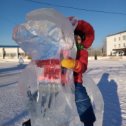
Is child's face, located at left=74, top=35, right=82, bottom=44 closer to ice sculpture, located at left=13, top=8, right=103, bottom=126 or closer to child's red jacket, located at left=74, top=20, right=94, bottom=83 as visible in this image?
child's red jacket, located at left=74, top=20, right=94, bottom=83

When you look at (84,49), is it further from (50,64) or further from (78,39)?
(50,64)

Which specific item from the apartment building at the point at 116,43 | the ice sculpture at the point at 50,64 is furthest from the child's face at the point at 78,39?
the apartment building at the point at 116,43

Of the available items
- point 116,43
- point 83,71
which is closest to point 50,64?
point 83,71

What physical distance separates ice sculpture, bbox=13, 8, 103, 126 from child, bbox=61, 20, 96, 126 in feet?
0.25

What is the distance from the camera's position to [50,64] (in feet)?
9.62

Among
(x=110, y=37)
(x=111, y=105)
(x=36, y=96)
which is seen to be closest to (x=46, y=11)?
(x=36, y=96)

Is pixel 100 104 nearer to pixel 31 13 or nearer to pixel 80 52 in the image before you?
pixel 80 52

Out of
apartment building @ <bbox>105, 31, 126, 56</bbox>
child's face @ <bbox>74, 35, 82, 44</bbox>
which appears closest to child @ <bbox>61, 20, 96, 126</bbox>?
child's face @ <bbox>74, 35, 82, 44</bbox>

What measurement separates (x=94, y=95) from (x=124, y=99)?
13.6ft

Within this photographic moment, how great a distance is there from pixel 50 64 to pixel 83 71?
1.25 feet

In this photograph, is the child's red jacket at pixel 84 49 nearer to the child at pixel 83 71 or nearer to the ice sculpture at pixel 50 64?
the child at pixel 83 71

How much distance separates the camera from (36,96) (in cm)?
303

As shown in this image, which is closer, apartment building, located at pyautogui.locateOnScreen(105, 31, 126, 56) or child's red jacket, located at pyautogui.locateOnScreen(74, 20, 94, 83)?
child's red jacket, located at pyautogui.locateOnScreen(74, 20, 94, 83)

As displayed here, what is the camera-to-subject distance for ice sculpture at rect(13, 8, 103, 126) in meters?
2.84
